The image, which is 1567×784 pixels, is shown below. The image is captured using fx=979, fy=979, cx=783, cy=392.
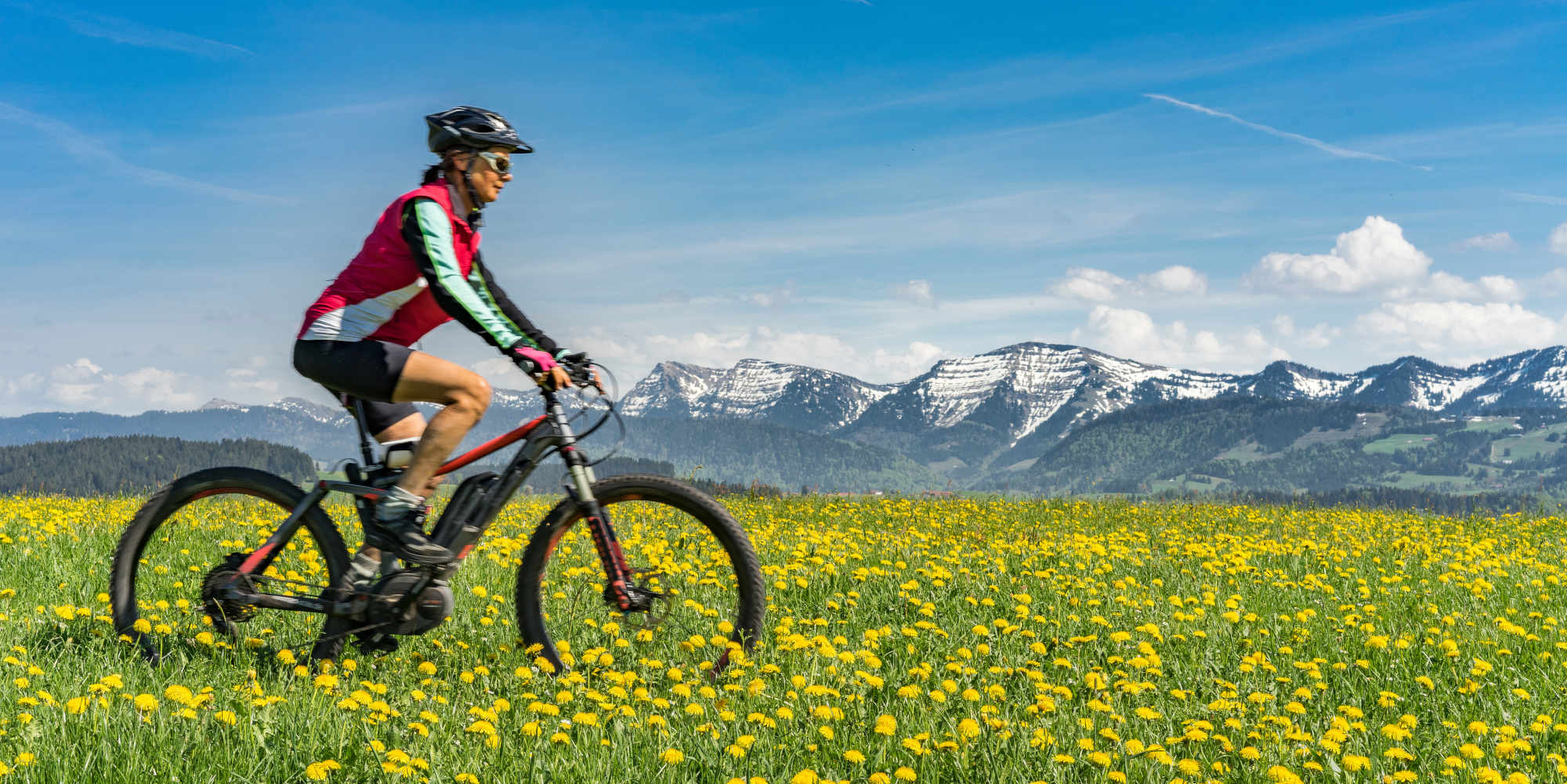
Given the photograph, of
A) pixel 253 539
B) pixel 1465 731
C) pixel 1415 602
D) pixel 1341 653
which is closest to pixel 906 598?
pixel 1341 653

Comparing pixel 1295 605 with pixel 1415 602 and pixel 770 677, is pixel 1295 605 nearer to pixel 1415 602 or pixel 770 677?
pixel 1415 602

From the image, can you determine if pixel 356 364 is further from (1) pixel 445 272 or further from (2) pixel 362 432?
(1) pixel 445 272

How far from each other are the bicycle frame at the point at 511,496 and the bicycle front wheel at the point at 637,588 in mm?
76

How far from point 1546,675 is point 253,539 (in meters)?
7.98

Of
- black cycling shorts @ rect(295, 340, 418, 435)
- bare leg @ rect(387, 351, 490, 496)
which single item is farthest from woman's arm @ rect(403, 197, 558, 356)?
black cycling shorts @ rect(295, 340, 418, 435)

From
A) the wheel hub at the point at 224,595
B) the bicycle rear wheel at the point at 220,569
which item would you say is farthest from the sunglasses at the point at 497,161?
the wheel hub at the point at 224,595

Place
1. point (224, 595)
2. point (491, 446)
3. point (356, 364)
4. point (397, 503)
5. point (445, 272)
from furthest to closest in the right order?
point (224, 595)
point (491, 446)
point (397, 503)
point (356, 364)
point (445, 272)

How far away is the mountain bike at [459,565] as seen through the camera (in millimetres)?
5051

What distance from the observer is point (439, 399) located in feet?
15.9

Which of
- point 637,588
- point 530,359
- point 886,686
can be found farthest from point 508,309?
point 886,686

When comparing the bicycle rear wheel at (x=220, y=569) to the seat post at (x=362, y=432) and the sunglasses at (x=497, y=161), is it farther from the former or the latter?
the sunglasses at (x=497, y=161)

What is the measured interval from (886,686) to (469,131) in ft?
11.8

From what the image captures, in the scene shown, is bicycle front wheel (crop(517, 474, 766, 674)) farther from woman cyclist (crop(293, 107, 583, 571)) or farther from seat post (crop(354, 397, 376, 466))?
seat post (crop(354, 397, 376, 466))

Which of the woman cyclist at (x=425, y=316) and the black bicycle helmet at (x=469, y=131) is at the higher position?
the black bicycle helmet at (x=469, y=131)
